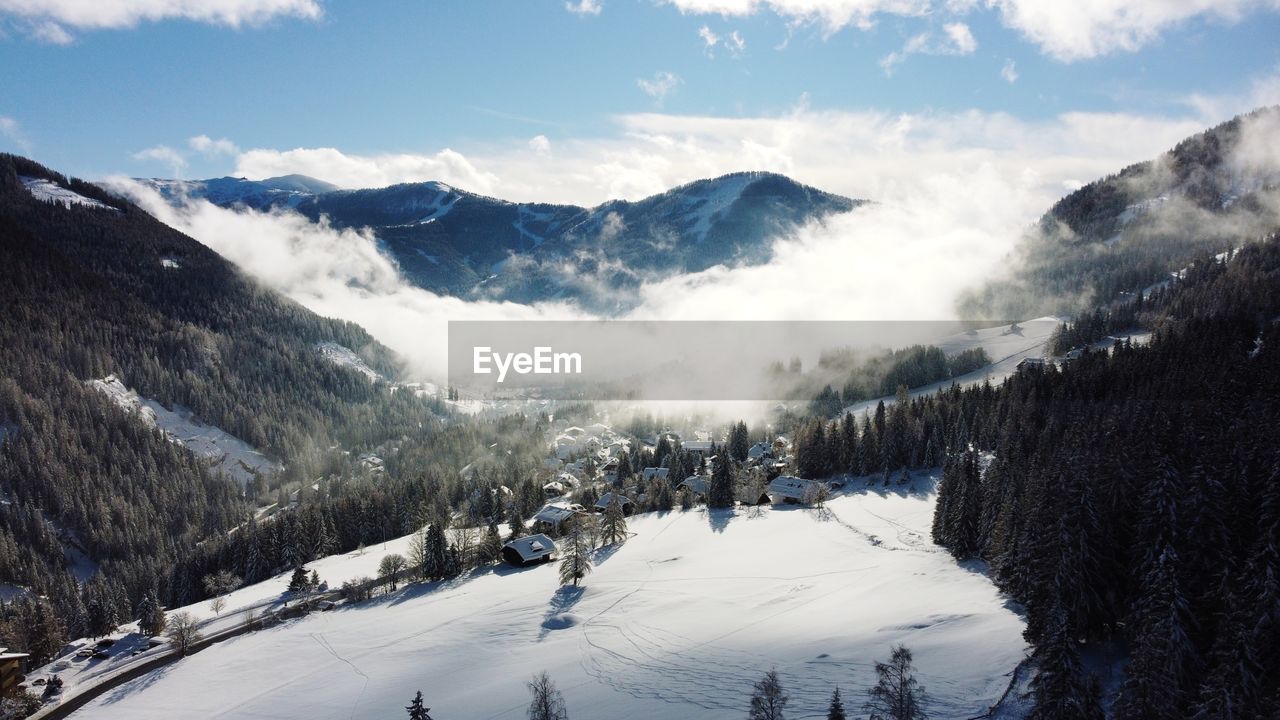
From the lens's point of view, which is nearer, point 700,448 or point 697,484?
point 697,484

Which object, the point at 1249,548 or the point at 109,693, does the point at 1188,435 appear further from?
the point at 109,693

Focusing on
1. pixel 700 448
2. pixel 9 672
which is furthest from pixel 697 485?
pixel 9 672

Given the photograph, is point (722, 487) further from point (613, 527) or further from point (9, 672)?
point (9, 672)

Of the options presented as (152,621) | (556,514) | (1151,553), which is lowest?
(152,621)

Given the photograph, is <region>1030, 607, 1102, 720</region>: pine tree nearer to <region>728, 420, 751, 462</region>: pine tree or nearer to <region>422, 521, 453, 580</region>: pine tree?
<region>422, 521, 453, 580</region>: pine tree

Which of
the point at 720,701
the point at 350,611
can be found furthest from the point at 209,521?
the point at 720,701

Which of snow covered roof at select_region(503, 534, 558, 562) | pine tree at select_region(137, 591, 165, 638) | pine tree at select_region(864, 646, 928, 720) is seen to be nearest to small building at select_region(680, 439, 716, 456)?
snow covered roof at select_region(503, 534, 558, 562)

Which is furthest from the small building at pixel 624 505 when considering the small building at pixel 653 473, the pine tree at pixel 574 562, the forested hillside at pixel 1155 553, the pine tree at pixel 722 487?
the forested hillside at pixel 1155 553
